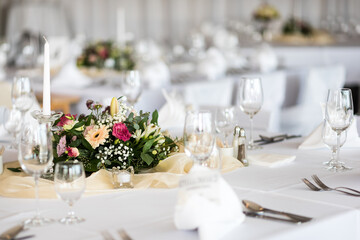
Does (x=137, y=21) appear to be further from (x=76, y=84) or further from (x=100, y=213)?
(x=100, y=213)

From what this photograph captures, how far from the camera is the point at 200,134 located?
1684 mm

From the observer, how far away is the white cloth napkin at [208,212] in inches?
55.6

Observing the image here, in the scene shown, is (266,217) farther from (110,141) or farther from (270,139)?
(270,139)

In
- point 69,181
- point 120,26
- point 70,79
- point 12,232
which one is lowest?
point 12,232

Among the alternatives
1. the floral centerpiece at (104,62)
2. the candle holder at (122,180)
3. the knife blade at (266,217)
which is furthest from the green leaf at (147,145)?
the floral centerpiece at (104,62)

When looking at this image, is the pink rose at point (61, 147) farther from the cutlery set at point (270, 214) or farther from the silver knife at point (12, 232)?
the cutlery set at point (270, 214)

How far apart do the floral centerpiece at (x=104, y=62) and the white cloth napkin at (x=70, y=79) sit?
8.7 inches

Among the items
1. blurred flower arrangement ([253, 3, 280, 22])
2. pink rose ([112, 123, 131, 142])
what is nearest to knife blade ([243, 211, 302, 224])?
pink rose ([112, 123, 131, 142])

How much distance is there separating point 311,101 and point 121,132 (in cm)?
351

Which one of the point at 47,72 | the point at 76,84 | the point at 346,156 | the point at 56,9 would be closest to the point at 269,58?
the point at 76,84

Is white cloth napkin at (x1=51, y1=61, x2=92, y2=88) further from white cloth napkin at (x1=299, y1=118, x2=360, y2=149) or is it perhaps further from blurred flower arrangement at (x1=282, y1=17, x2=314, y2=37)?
blurred flower arrangement at (x1=282, y1=17, x2=314, y2=37)

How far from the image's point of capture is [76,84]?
16.2 ft

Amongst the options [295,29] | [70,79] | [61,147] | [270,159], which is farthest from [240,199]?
[295,29]

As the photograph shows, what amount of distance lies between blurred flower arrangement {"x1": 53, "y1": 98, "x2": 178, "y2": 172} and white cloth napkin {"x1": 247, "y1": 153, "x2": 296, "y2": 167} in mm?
331
